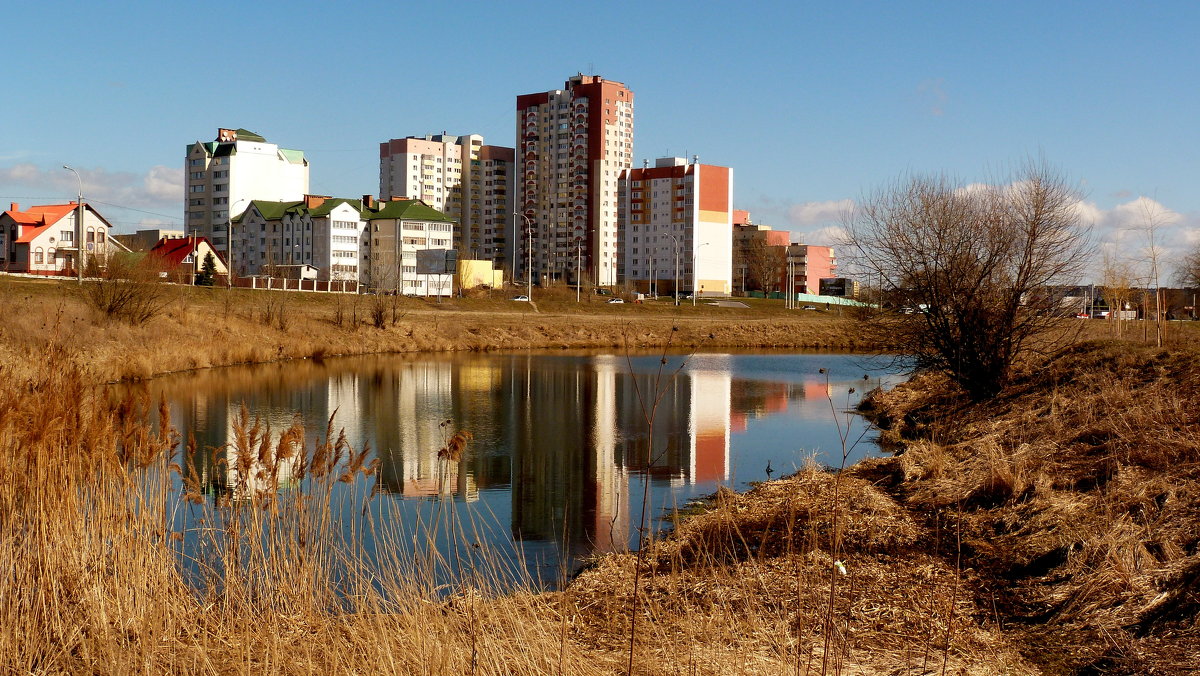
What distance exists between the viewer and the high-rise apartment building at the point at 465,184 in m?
129

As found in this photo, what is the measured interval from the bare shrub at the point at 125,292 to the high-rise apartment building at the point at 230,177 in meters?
80.0

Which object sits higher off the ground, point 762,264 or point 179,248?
point 762,264

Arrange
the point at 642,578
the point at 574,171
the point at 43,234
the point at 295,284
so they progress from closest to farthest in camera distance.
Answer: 1. the point at 642,578
2. the point at 295,284
3. the point at 43,234
4. the point at 574,171

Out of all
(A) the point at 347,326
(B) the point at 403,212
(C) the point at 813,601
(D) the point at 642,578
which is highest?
(B) the point at 403,212

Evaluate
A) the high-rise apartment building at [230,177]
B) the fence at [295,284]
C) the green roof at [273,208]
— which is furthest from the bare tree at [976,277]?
the high-rise apartment building at [230,177]

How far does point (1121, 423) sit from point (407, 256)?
89.5 meters

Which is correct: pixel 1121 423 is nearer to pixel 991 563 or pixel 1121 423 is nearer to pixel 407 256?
pixel 991 563

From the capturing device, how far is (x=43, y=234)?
75.5 metres

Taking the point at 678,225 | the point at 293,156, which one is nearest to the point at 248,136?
the point at 293,156

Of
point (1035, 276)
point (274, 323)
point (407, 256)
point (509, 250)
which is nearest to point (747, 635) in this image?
point (1035, 276)

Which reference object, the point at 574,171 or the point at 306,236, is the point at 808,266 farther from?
the point at 306,236

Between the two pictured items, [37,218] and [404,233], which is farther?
[404,233]

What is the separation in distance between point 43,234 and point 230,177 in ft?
124

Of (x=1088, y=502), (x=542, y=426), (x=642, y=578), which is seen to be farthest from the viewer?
(x=542, y=426)
